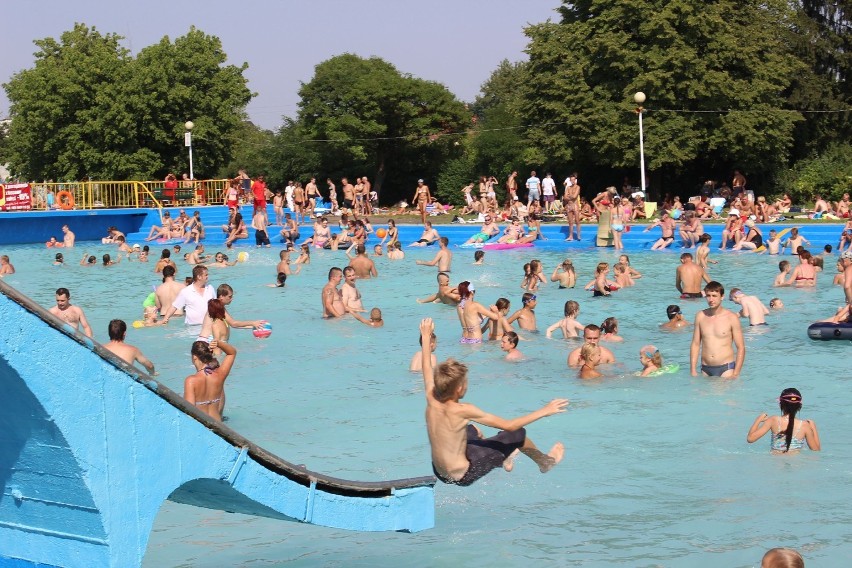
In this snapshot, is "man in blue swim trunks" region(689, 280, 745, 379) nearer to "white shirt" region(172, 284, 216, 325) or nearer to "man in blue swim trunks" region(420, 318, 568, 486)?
"man in blue swim trunks" region(420, 318, 568, 486)

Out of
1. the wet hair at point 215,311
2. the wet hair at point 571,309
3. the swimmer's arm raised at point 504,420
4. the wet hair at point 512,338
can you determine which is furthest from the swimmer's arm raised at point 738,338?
the swimmer's arm raised at point 504,420

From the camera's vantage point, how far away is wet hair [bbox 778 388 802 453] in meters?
9.12

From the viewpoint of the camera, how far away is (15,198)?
34844 mm

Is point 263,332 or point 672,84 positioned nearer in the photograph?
point 263,332

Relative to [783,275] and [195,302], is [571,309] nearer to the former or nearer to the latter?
[195,302]

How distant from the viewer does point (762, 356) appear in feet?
46.6

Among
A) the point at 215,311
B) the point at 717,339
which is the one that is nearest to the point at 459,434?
the point at 215,311

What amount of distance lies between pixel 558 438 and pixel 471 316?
163 inches

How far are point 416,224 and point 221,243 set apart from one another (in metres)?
5.75

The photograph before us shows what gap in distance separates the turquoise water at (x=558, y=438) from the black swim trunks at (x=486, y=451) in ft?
3.55

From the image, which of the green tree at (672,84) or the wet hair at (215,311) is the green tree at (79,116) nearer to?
the green tree at (672,84)

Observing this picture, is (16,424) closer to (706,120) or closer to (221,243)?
(221,243)

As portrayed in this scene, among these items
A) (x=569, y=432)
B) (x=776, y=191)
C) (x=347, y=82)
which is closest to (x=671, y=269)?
(x=569, y=432)

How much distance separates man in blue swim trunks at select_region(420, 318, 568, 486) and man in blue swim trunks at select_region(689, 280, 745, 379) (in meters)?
4.78
